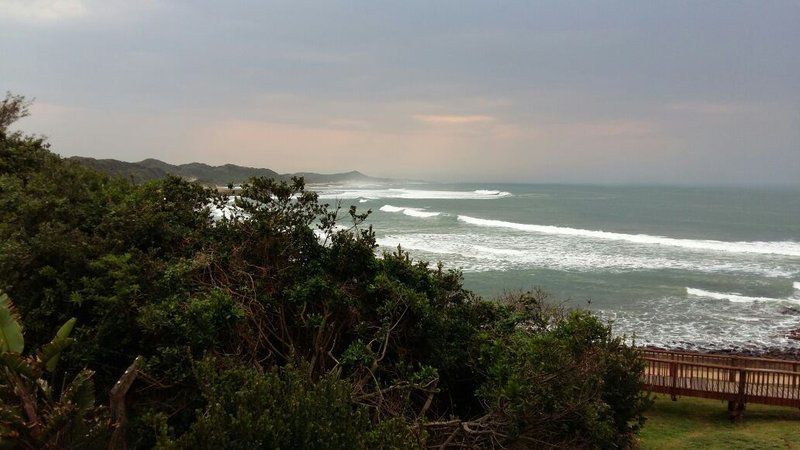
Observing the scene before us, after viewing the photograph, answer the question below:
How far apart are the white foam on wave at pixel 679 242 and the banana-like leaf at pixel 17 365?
1608 inches

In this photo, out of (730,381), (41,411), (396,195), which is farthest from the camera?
(396,195)

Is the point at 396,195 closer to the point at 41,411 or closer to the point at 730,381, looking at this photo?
the point at 730,381

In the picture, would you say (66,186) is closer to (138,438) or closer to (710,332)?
(138,438)

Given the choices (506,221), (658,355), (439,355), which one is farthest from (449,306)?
(506,221)

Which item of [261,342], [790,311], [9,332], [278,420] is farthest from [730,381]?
[790,311]

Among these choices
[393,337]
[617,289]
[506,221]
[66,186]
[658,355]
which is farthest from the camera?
[506,221]

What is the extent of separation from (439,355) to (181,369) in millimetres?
3125

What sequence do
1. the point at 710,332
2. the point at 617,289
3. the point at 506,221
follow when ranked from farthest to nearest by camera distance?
the point at 506,221, the point at 617,289, the point at 710,332

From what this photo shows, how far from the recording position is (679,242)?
39.8 meters

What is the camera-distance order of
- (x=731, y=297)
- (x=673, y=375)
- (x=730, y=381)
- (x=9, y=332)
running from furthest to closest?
(x=731, y=297) < (x=673, y=375) < (x=730, y=381) < (x=9, y=332)

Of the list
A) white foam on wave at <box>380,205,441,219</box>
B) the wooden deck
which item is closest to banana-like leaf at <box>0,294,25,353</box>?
the wooden deck

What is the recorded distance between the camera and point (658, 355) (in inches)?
459

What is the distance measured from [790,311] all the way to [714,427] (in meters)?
15.5

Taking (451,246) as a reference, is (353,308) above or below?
above
